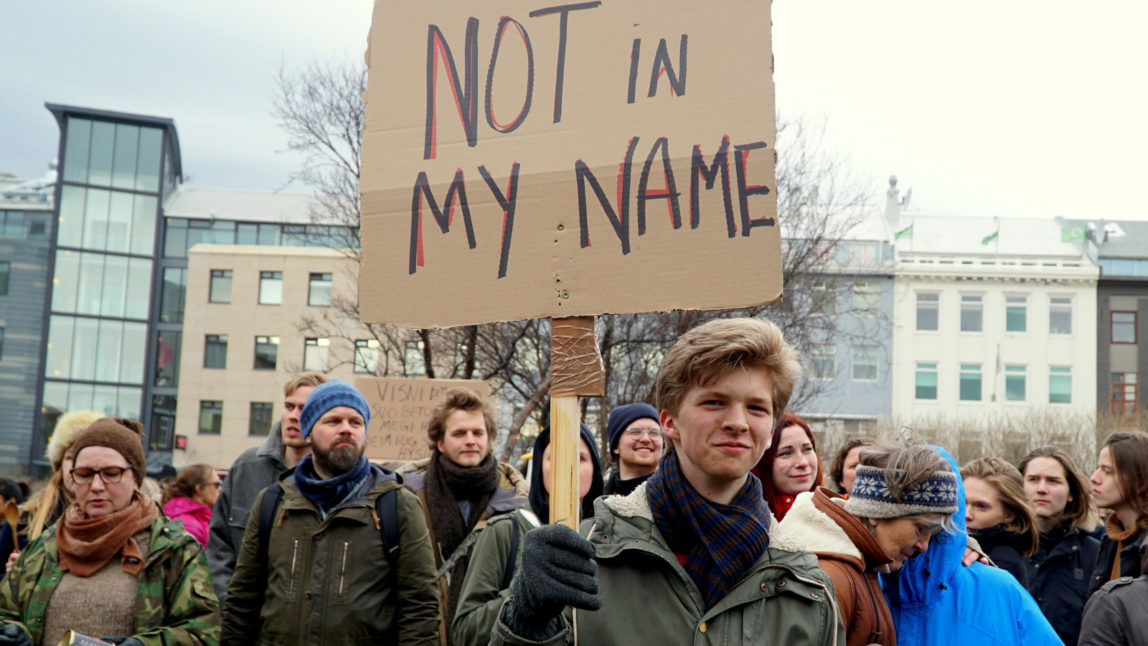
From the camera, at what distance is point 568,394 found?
2.53 m

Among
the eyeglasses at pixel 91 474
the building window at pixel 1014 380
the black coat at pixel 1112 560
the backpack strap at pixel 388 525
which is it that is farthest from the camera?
the building window at pixel 1014 380

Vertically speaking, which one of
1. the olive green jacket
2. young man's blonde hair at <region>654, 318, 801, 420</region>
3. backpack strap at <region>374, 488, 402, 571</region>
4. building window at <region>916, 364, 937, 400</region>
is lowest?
backpack strap at <region>374, 488, 402, 571</region>

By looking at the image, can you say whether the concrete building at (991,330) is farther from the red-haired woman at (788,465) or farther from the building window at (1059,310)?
the red-haired woman at (788,465)

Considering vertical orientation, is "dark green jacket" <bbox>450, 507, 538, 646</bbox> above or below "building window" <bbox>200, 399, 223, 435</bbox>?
above

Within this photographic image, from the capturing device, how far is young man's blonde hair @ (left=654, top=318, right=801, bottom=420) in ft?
7.73

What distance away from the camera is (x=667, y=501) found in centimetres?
234

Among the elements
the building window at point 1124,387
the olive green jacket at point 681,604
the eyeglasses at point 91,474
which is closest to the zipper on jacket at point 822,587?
the olive green jacket at point 681,604

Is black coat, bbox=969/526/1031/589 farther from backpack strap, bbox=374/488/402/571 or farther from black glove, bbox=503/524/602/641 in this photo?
black glove, bbox=503/524/602/641

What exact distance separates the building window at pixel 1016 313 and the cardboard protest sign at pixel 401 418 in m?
37.1

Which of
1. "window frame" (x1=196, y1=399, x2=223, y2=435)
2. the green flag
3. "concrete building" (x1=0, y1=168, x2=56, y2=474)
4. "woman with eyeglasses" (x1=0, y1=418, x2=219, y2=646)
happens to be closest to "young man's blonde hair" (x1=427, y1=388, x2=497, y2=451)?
"woman with eyeglasses" (x1=0, y1=418, x2=219, y2=646)

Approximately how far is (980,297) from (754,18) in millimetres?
43826

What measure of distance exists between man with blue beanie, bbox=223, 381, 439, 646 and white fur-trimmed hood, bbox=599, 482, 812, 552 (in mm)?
2183

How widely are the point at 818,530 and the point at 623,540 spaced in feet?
4.04

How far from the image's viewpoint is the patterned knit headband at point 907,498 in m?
3.32
